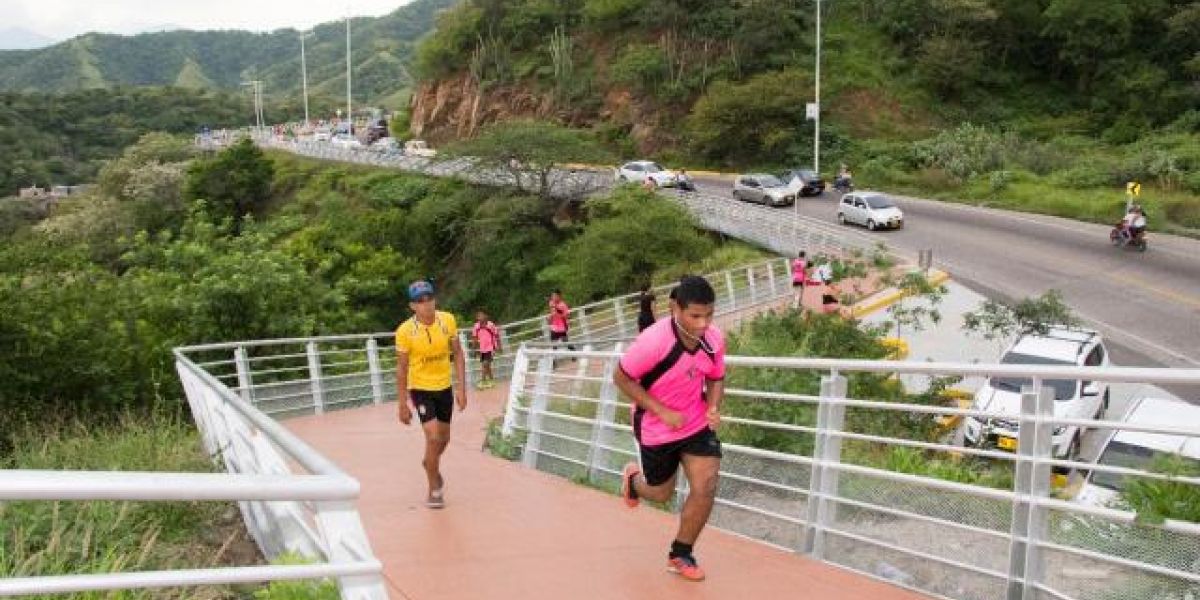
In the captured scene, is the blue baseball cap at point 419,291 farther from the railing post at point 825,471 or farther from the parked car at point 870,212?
the parked car at point 870,212

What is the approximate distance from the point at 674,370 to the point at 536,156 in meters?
34.2

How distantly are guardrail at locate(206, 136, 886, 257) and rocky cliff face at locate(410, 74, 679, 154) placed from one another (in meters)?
12.0

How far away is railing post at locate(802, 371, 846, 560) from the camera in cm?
584

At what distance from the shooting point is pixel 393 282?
40719mm

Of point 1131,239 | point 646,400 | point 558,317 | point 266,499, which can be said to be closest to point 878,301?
point 558,317

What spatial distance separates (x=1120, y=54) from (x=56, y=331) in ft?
160

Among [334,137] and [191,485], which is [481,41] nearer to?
[334,137]

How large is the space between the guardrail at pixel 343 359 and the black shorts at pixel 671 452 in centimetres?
506

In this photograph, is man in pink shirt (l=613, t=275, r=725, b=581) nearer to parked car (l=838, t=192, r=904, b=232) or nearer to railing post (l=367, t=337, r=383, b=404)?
railing post (l=367, t=337, r=383, b=404)

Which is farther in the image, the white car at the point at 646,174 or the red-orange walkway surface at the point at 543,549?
the white car at the point at 646,174

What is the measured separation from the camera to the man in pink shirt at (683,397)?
489cm

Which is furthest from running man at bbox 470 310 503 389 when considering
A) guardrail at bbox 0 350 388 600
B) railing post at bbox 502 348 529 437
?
guardrail at bbox 0 350 388 600

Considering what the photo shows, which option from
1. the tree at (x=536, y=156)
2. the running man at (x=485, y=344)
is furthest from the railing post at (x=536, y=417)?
the tree at (x=536, y=156)

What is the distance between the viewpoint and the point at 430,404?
25.1 feet
